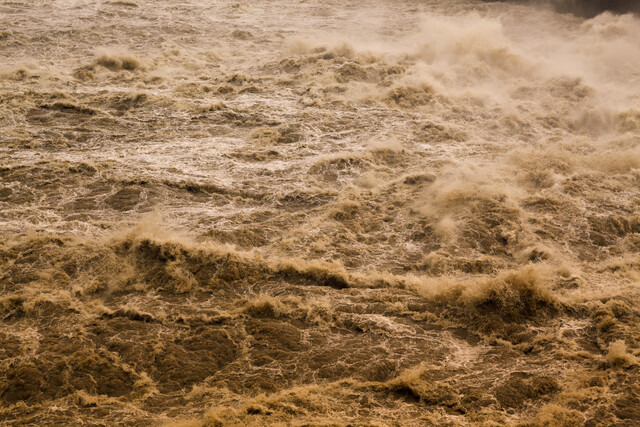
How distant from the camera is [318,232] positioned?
23.1 feet

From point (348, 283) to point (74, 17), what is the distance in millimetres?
12545

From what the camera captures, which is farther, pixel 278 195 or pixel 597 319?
pixel 278 195

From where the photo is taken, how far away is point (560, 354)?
16.5 feet

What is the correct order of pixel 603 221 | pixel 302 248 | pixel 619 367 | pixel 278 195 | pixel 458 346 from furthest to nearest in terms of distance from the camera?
pixel 278 195 → pixel 603 221 → pixel 302 248 → pixel 458 346 → pixel 619 367

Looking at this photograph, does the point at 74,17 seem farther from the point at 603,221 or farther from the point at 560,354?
the point at 560,354

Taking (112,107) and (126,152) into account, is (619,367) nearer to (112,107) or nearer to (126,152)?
(126,152)

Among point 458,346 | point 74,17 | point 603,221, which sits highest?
point 74,17

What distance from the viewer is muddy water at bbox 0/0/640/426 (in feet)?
15.4

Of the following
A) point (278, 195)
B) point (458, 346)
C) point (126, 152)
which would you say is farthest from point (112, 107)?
point (458, 346)

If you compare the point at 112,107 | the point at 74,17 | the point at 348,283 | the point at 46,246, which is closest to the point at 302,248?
the point at 348,283

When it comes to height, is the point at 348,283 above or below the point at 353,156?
below

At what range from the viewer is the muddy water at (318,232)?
4.71m

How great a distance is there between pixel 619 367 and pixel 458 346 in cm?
131

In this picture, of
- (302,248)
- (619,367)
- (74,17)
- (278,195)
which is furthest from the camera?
(74,17)
